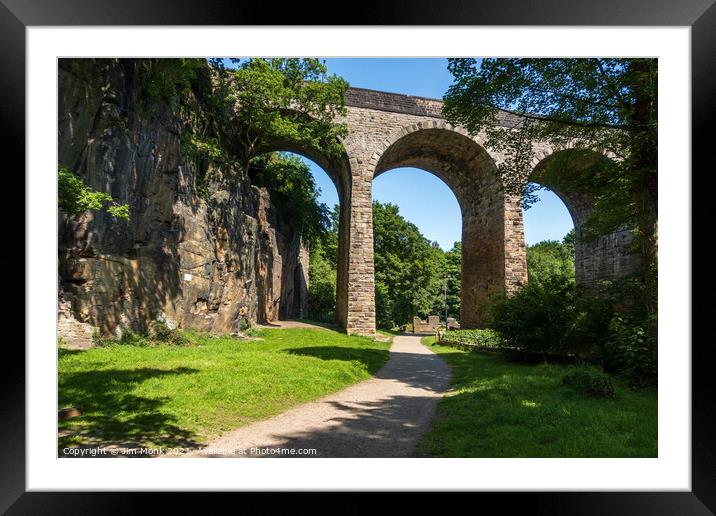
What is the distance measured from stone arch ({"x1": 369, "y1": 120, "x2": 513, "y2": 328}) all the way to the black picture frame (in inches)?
600

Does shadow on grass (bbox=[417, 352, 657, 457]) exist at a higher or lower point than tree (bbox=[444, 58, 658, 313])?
lower

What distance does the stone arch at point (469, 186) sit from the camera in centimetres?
1938

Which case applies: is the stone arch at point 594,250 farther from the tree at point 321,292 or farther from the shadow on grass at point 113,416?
the tree at point 321,292

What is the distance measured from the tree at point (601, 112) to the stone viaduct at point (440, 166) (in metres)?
9.91

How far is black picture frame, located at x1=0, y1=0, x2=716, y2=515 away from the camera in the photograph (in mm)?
2947

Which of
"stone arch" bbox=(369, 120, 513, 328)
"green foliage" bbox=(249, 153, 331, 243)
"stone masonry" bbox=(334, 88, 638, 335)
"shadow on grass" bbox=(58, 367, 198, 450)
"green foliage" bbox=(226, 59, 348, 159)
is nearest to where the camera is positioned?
"shadow on grass" bbox=(58, 367, 198, 450)

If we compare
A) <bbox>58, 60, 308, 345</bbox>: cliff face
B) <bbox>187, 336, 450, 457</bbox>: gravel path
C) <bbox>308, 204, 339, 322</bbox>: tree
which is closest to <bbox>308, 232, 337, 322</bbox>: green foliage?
<bbox>308, 204, 339, 322</bbox>: tree

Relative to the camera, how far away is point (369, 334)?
17.9 meters

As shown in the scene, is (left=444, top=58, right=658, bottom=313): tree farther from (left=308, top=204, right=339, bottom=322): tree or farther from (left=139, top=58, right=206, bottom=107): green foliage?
(left=308, top=204, right=339, bottom=322): tree

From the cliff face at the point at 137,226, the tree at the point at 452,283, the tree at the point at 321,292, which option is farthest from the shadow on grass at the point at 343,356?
the tree at the point at 452,283

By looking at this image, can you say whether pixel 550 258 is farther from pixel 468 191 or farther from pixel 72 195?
pixel 72 195

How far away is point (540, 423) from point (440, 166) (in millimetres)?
20638
